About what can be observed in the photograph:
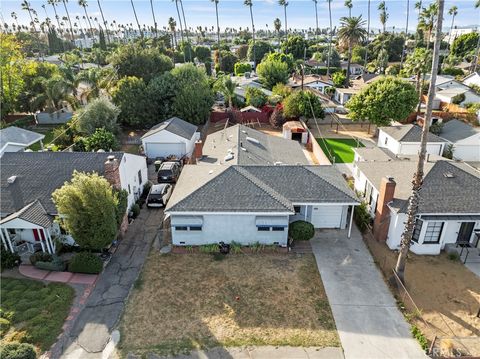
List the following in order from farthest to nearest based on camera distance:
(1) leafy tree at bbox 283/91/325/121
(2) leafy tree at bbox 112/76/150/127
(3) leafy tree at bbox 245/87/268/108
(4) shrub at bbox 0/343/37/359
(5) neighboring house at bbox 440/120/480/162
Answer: (3) leafy tree at bbox 245/87/268/108 < (1) leafy tree at bbox 283/91/325/121 < (2) leafy tree at bbox 112/76/150/127 < (5) neighboring house at bbox 440/120/480/162 < (4) shrub at bbox 0/343/37/359

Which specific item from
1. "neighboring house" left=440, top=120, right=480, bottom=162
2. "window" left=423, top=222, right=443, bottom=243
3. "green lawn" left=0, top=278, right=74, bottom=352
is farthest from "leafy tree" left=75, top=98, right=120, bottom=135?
"neighboring house" left=440, top=120, right=480, bottom=162

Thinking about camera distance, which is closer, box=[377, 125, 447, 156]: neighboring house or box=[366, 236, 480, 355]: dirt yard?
box=[366, 236, 480, 355]: dirt yard

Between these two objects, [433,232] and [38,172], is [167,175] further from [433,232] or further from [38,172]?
[433,232]

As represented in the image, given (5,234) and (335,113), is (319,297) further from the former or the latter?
(335,113)

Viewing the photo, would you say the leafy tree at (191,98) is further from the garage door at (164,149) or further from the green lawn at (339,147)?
the green lawn at (339,147)

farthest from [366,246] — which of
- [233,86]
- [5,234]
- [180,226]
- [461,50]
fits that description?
[461,50]

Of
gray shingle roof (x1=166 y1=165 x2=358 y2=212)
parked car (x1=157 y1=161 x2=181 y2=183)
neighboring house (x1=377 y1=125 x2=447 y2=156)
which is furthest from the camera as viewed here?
neighboring house (x1=377 y1=125 x2=447 y2=156)

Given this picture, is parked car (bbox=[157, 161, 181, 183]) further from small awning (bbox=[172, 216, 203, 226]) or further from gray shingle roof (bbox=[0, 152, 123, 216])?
small awning (bbox=[172, 216, 203, 226])
